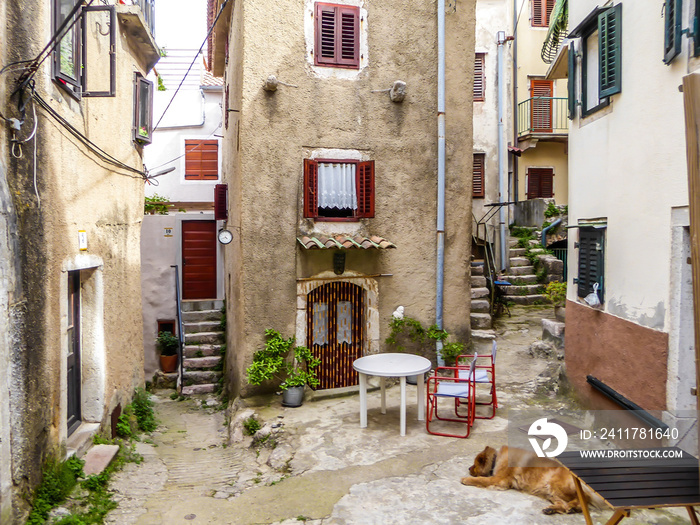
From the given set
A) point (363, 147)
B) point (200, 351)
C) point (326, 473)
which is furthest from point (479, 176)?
point (326, 473)

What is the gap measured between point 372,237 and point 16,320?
551 cm

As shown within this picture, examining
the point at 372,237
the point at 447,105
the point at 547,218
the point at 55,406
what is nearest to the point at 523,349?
the point at 372,237

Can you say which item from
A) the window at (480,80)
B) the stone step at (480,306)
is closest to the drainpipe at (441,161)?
the stone step at (480,306)

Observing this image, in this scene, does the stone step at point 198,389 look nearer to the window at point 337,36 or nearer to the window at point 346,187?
the window at point 346,187

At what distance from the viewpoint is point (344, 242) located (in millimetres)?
8312

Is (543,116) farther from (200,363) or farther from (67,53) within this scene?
(67,53)

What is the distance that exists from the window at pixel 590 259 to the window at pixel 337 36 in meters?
4.69

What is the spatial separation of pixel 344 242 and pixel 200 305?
17.7ft

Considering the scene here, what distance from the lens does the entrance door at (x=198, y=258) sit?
14.1m

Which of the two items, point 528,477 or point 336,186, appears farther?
point 336,186

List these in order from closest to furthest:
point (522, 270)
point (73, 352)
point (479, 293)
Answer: point (73, 352), point (479, 293), point (522, 270)

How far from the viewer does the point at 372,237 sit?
8.86 meters

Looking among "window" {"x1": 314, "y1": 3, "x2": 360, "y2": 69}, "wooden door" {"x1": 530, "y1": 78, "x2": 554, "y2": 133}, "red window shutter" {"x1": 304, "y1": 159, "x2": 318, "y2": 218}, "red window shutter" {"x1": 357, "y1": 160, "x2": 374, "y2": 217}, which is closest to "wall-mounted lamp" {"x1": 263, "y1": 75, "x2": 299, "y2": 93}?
"window" {"x1": 314, "y1": 3, "x2": 360, "y2": 69}

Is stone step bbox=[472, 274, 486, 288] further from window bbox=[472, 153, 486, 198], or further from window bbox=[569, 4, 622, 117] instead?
window bbox=[569, 4, 622, 117]
